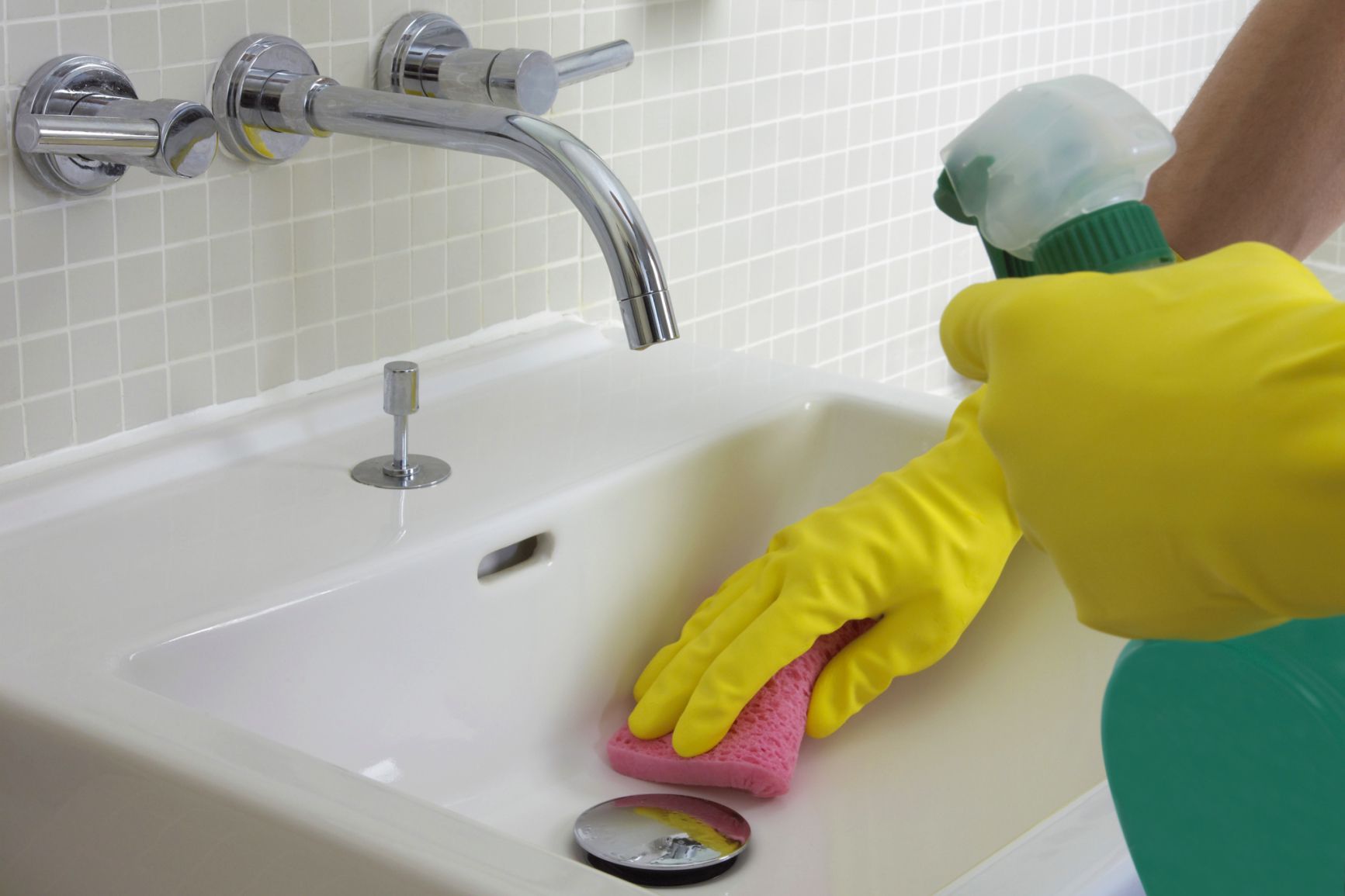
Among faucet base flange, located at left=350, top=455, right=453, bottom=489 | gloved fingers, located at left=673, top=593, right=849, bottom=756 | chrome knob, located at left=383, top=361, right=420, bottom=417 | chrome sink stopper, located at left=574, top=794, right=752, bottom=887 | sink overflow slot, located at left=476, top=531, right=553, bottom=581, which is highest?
chrome knob, located at left=383, top=361, right=420, bottom=417

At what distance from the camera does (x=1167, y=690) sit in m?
0.40

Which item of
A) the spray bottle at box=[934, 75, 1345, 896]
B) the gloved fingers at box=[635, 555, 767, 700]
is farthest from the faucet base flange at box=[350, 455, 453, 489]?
the spray bottle at box=[934, 75, 1345, 896]

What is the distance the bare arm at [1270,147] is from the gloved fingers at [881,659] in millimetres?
217

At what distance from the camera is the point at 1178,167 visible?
0.62 meters

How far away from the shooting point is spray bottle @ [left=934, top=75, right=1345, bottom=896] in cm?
36

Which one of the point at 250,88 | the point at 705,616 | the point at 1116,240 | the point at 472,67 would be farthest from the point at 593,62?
the point at 1116,240

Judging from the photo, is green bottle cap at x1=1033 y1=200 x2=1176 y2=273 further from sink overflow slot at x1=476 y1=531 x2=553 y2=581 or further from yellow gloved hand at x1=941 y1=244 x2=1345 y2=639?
sink overflow slot at x1=476 y1=531 x2=553 y2=581

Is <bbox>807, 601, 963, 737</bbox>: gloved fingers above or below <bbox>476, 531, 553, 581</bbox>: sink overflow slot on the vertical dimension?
below

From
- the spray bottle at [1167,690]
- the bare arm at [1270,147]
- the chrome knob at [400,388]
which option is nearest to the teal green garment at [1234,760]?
the spray bottle at [1167,690]

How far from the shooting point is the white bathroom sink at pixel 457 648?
459 millimetres

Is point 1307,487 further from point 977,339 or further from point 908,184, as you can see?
point 908,184

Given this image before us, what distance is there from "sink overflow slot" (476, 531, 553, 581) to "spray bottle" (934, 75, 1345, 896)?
293 millimetres

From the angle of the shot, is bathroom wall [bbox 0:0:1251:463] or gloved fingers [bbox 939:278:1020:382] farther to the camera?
bathroom wall [bbox 0:0:1251:463]

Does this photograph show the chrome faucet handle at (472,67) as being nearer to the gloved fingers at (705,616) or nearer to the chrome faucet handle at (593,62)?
the chrome faucet handle at (593,62)
